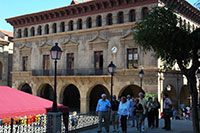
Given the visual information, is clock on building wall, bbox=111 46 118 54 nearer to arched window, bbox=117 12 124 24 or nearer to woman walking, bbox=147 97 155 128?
arched window, bbox=117 12 124 24

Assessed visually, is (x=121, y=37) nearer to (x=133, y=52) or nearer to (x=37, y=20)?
(x=133, y=52)

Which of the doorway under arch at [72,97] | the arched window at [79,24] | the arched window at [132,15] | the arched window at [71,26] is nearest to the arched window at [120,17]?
the arched window at [132,15]

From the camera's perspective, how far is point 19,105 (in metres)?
11.0

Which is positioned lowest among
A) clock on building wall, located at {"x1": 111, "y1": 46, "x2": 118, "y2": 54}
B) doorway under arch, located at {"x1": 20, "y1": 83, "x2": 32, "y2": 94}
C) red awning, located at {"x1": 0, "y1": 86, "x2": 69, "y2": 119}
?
doorway under arch, located at {"x1": 20, "y1": 83, "x2": 32, "y2": 94}

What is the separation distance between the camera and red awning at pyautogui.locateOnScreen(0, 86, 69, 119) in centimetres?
1020

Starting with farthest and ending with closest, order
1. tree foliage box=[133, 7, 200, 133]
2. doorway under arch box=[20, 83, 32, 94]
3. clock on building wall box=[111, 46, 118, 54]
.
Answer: doorway under arch box=[20, 83, 32, 94], clock on building wall box=[111, 46, 118, 54], tree foliage box=[133, 7, 200, 133]

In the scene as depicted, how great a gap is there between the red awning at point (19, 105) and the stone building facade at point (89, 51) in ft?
36.8

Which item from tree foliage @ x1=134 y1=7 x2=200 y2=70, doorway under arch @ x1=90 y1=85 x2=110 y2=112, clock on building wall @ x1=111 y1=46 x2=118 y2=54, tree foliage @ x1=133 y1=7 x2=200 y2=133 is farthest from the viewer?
doorway under arch @ x1=90 y1=85 x2=110 y2=112

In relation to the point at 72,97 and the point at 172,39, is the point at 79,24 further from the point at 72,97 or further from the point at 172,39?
the point at 172,39

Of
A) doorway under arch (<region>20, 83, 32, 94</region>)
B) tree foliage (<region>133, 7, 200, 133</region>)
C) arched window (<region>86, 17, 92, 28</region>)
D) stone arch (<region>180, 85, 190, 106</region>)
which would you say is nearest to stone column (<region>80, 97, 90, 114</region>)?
arched window (<region>86, 17, 92, 28</region>)

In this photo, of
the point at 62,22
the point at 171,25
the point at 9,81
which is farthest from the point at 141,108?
the point at 9,81

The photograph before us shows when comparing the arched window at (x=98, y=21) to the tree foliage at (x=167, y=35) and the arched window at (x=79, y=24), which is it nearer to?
the arched window at (x=79, y=24)

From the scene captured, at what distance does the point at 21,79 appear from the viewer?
105 feet

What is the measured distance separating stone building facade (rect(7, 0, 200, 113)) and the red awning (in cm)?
1123
